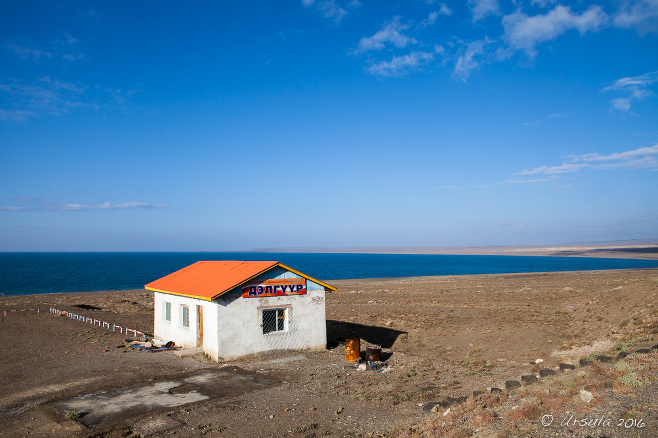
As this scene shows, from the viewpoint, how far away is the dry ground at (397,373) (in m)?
10.2

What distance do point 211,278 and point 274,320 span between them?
4029 millimetres

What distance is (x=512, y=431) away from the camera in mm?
8852

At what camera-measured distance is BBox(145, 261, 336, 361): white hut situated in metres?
18.9

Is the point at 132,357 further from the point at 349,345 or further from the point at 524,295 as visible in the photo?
the point at 524,295

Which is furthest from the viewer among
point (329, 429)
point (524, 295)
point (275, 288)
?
point (524, 295)

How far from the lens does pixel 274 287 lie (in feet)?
66.6

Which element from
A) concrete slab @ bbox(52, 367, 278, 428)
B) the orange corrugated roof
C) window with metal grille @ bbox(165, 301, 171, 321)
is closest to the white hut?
the orange corrugated roof

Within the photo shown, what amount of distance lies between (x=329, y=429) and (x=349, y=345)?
764 centimetres

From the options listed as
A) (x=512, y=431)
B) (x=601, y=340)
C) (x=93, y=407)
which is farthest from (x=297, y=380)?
(x=601, y=340)

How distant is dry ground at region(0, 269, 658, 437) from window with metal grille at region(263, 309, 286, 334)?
1215mm

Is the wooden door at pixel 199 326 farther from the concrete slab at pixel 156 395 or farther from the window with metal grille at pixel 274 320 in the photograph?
the concrete slab at pixel 156 395

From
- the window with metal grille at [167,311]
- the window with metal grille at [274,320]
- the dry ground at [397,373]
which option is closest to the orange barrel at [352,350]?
the dry ground at [397,373]

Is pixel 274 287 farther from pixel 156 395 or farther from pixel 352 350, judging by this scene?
pixel 156 395

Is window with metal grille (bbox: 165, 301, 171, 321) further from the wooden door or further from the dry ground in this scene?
the wooden door
